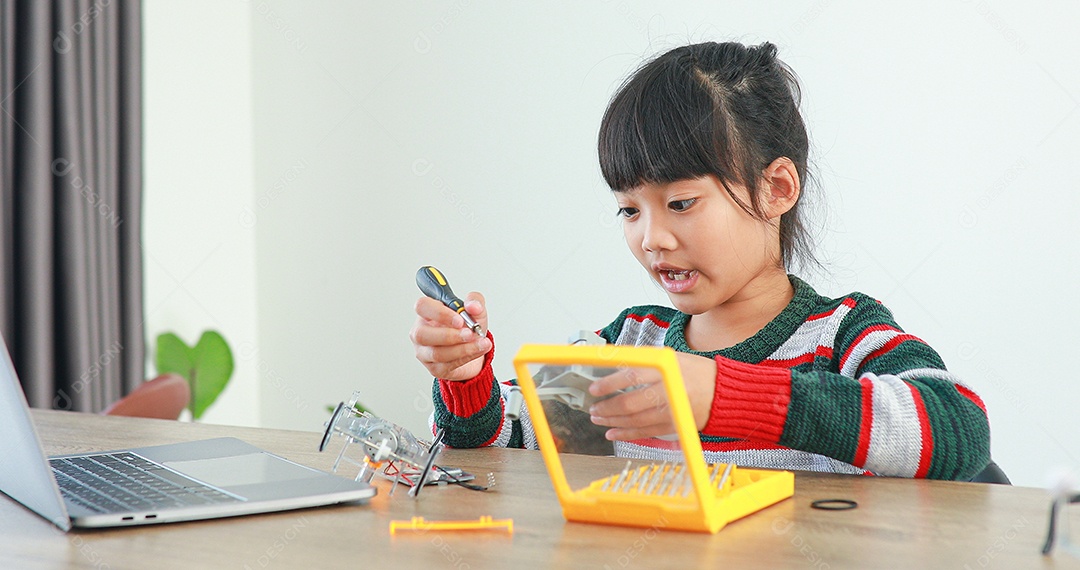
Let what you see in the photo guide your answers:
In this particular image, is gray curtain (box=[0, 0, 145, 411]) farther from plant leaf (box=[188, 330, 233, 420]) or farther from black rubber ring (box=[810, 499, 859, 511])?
black rubber ring (box=[810, 499, 859, 511])

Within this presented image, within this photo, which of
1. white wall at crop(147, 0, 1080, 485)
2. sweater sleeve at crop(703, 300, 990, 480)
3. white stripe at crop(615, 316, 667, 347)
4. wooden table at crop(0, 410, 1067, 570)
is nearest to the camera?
wooden table at crop(0, 410, 1067, 570)

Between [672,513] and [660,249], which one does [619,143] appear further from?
[672,513]

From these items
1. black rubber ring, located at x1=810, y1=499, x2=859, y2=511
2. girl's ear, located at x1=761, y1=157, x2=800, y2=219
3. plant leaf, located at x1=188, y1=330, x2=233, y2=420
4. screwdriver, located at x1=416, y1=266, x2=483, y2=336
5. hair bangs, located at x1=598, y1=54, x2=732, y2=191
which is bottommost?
plant leaf, located at x1=188, y1=330, x2=233, y2=420

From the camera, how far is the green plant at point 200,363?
3.04 metres

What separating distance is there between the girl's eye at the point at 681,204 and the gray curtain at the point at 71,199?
6.80ft

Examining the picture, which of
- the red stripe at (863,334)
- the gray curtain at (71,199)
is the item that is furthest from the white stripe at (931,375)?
the gray curtain at (71,199)

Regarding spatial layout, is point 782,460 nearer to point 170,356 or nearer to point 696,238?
point 696,238

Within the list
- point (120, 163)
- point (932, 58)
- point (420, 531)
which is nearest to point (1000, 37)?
point (932, 58)

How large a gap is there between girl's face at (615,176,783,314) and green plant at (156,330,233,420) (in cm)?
220

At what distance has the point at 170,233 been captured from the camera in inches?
122

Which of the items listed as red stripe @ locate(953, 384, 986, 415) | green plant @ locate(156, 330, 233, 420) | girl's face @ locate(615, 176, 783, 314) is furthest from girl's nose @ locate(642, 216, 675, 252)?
green plant @ locate(156, 330, 233, 420)

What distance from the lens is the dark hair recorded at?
1.16m

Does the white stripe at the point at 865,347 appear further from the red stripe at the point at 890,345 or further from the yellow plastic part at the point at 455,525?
the yellow plastic part at the point at 455,525

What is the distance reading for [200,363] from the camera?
3.07m
